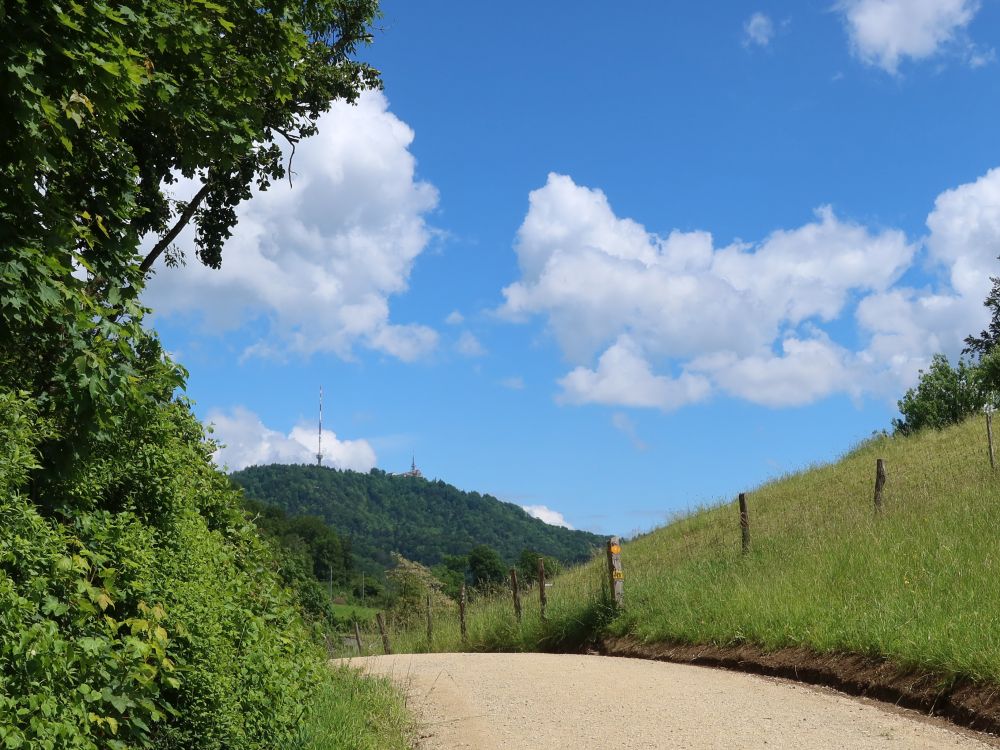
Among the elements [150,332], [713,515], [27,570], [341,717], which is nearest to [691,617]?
[341,717]

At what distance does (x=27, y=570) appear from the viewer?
16.1 ft

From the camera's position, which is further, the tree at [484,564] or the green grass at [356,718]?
the tree at [484,564]

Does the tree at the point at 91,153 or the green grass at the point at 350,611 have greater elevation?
the tree at the point at 91,153

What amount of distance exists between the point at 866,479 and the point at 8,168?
97.4ft

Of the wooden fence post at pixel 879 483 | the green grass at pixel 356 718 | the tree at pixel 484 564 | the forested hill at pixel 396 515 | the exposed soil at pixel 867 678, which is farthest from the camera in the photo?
the forested hill at pixel 396 515

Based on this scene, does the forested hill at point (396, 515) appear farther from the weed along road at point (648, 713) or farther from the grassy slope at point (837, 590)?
the weed along road at point (648, 713)

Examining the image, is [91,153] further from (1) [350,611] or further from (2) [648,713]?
(1) [350,611]

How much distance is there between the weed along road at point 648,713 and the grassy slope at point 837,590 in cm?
99

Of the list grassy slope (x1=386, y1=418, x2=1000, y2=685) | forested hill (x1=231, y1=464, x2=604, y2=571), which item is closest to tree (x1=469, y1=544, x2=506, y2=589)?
forested hill (x1=231, y1=464, x2=604, y2=571)

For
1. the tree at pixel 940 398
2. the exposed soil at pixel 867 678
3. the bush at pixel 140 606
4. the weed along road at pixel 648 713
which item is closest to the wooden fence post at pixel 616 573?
the exposed soil at pixel 867 678

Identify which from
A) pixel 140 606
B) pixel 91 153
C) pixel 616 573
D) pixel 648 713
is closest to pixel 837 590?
pixel 616 573

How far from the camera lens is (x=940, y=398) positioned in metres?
57.7

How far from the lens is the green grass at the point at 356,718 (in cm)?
729

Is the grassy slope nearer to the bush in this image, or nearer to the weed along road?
the weed along road
